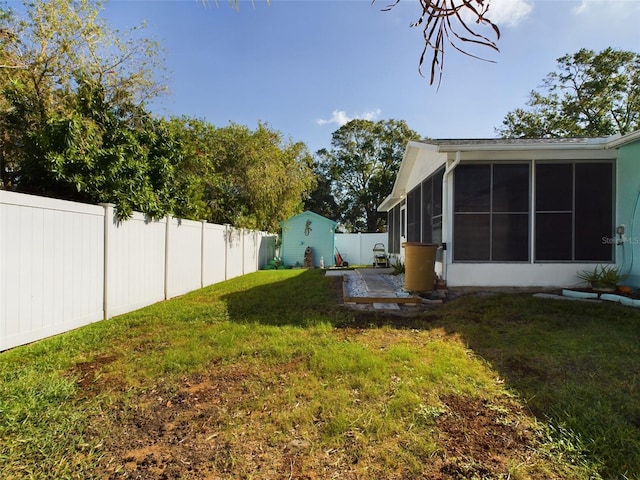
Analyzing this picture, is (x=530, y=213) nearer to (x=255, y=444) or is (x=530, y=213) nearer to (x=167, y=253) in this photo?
(x=255, y=444)

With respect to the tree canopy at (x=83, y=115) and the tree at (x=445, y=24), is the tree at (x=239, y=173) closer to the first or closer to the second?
the tree canopy at (x=83, y=115)

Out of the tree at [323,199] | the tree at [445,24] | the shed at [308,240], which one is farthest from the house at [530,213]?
the tree at [323,199]

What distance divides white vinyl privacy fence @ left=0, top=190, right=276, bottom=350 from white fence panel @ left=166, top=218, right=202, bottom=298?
2 centimetres

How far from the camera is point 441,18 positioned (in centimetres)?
107

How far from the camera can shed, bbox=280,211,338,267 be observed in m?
18.1

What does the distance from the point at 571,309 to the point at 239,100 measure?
37.6 ft

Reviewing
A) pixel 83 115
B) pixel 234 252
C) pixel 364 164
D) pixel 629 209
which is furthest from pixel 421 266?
pixel 364 164

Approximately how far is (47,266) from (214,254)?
216 inches

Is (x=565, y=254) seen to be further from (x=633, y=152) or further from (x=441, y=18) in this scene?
(x=441, y=18)

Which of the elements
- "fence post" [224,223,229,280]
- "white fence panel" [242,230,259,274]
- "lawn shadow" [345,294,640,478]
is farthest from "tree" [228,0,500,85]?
"white fence panel" [242,230,259,274]

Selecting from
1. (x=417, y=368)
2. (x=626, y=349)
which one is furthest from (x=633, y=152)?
(x=417, y=368)

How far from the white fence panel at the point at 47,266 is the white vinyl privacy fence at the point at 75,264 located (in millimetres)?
10

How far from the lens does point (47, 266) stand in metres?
3.80

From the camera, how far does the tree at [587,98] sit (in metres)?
15.4
